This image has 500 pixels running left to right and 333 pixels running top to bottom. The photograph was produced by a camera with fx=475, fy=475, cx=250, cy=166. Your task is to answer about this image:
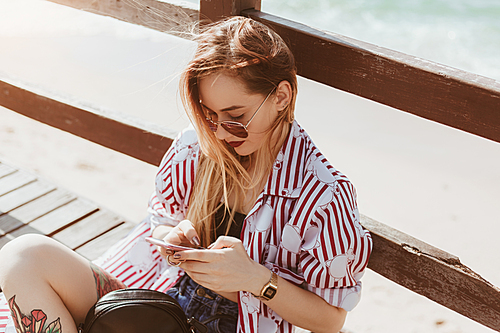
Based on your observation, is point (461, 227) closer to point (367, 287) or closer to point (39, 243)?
point (367, 287)

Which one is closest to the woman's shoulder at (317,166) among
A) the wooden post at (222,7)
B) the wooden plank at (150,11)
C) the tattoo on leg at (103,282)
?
the wooden post at (222,7)

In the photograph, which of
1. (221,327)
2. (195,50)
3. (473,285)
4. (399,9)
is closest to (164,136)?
(195,50)

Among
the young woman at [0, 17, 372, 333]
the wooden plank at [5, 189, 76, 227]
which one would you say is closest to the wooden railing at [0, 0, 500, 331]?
the young woman at [0, 17, 372, 333]

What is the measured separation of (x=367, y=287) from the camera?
378 centimetres

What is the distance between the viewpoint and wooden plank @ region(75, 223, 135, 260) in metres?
2.36

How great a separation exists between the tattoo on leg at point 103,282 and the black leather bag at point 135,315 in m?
0.17

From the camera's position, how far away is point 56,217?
259 cm

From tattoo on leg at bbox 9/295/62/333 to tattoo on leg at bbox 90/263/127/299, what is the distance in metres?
0.22

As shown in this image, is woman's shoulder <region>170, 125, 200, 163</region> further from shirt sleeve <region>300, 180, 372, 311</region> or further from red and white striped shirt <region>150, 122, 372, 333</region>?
shirt sleeve <region>300, 180, 372, 311</region>

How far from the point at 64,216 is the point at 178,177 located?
112cm

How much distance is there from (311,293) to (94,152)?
4.42 m

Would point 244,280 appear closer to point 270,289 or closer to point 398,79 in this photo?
point 270,289

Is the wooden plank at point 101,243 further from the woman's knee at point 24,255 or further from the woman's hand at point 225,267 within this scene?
the woman's hand at point 225,267

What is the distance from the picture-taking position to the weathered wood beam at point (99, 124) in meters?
2.32
